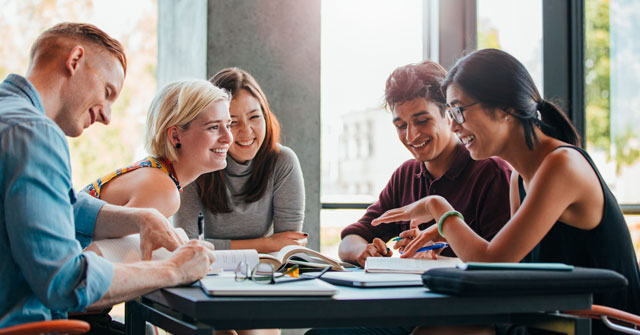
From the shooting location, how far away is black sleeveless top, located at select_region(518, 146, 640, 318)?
1.67 metres

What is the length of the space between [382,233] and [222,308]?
158cm

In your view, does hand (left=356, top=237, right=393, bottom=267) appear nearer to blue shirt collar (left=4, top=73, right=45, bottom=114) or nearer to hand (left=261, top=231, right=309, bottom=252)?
hand (left=261, top=231, right=309, bottom=252)

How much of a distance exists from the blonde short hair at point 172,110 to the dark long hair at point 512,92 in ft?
3.35

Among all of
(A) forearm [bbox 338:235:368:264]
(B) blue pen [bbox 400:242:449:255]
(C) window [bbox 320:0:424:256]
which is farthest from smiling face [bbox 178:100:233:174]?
(C) window [bbox 320:0:424:256]

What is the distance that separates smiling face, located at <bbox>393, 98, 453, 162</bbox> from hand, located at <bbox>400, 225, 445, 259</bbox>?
0.55 m

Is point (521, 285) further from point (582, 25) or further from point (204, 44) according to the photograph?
point (582, 25)

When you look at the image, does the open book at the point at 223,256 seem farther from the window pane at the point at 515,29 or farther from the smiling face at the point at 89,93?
the window pane at the point at 515,29

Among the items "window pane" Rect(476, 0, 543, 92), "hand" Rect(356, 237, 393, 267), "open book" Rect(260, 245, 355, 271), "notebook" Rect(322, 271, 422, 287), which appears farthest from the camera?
"window pane" Rect(476, 0, 543, 92)

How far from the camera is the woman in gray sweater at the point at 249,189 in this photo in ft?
9.09

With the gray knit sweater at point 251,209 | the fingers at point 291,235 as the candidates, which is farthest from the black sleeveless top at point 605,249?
the gray knit sweater at point 251,209

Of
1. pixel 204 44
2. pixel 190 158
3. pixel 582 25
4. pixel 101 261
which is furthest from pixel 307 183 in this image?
pixel 101 261

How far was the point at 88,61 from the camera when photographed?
5.16ft

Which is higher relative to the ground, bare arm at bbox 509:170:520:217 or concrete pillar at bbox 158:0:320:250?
concrete pillar at bbox 158:0:320:250

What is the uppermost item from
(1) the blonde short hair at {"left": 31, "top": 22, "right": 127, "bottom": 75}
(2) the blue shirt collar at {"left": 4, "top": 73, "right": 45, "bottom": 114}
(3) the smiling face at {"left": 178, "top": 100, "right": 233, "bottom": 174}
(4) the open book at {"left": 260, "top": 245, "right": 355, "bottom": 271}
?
(1) the blonde short hair at {"left": 31, "top": 22, "right": 127, "bottom": 75}
